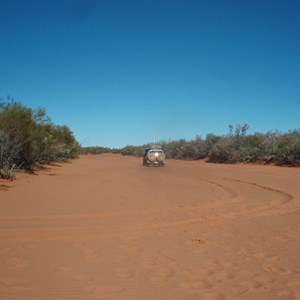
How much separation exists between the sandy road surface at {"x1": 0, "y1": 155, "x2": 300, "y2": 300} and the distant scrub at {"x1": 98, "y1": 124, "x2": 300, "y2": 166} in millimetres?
26661

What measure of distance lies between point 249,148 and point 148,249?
133ft

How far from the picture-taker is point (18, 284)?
480 cm

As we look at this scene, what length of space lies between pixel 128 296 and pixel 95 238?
3.07 metres

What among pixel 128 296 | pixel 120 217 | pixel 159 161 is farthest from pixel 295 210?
pixel 159 161

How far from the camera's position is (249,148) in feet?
148

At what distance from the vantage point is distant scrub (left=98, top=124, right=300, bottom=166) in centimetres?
3747

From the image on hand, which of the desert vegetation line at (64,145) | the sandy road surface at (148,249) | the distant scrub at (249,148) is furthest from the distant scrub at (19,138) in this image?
the distant scrub at (249,148)

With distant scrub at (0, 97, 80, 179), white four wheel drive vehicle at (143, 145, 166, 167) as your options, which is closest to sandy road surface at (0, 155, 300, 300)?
distant scrub at (0, 97, 80, 179)

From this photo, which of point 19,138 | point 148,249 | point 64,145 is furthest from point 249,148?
point 148,249

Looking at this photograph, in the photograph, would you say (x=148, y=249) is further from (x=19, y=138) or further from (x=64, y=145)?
(x=64, y=145)

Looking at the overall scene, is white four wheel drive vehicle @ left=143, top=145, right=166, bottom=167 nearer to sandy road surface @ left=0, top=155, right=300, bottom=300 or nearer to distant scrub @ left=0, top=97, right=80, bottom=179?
distant scrub @ left=0, top=97, right=80, bottom=179

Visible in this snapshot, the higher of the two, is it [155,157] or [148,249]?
[155,157]

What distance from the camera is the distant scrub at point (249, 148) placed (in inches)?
1475

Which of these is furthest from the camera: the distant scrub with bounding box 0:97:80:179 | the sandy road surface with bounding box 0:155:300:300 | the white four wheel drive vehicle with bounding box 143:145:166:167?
the white four wheel drive vehicle with bounding box 143:145:166:167
